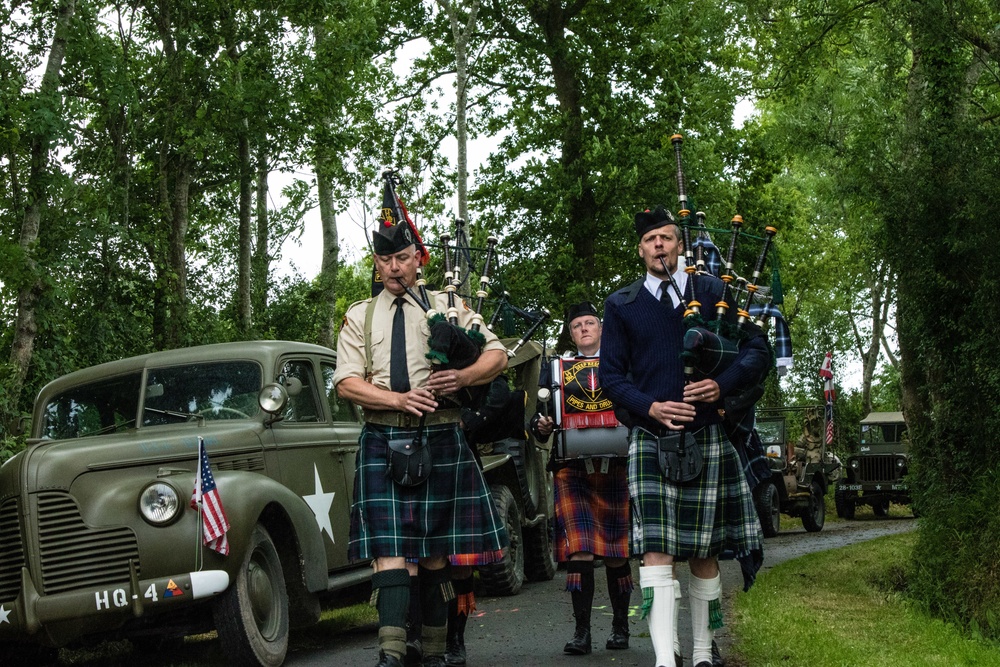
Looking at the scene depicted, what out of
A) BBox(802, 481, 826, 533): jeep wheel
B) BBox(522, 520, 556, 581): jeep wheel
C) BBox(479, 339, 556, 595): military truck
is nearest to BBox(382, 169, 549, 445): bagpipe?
BBox(479, 339, 556, 595): military truck

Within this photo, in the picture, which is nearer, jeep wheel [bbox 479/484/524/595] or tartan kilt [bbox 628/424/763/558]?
tartan kilt [bbox 628/424/763/558]

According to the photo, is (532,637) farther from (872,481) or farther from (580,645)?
(872,481)

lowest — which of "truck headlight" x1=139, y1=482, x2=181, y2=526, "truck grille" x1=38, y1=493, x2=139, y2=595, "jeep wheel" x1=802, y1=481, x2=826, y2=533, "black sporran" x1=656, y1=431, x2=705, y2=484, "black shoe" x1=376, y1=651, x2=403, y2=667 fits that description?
"jeep wheel" x1=802, y1=481, x2=826, y2=533

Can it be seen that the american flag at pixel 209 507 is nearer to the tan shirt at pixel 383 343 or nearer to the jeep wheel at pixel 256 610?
the jeep wheel at pixel 256 610

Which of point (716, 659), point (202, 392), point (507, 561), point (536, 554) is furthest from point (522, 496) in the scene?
point (716, 659)

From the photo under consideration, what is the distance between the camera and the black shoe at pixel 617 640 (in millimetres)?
7035

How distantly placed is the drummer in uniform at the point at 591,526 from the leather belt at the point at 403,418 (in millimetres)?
1501

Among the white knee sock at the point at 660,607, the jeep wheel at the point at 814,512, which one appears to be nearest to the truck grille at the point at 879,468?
the jeep wheel at the point at 814,512

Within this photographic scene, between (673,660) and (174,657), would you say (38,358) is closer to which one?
(174,657)

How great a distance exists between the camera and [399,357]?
236 inches

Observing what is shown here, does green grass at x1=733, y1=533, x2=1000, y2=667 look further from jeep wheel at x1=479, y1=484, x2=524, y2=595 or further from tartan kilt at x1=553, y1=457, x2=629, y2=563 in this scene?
jeep wheel at x1=479, y1=484, x2=524, y2=595

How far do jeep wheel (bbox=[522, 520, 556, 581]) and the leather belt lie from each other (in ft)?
19.6

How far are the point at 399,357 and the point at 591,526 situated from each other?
1.87 m

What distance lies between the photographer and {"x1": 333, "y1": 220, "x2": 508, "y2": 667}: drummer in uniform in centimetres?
586
